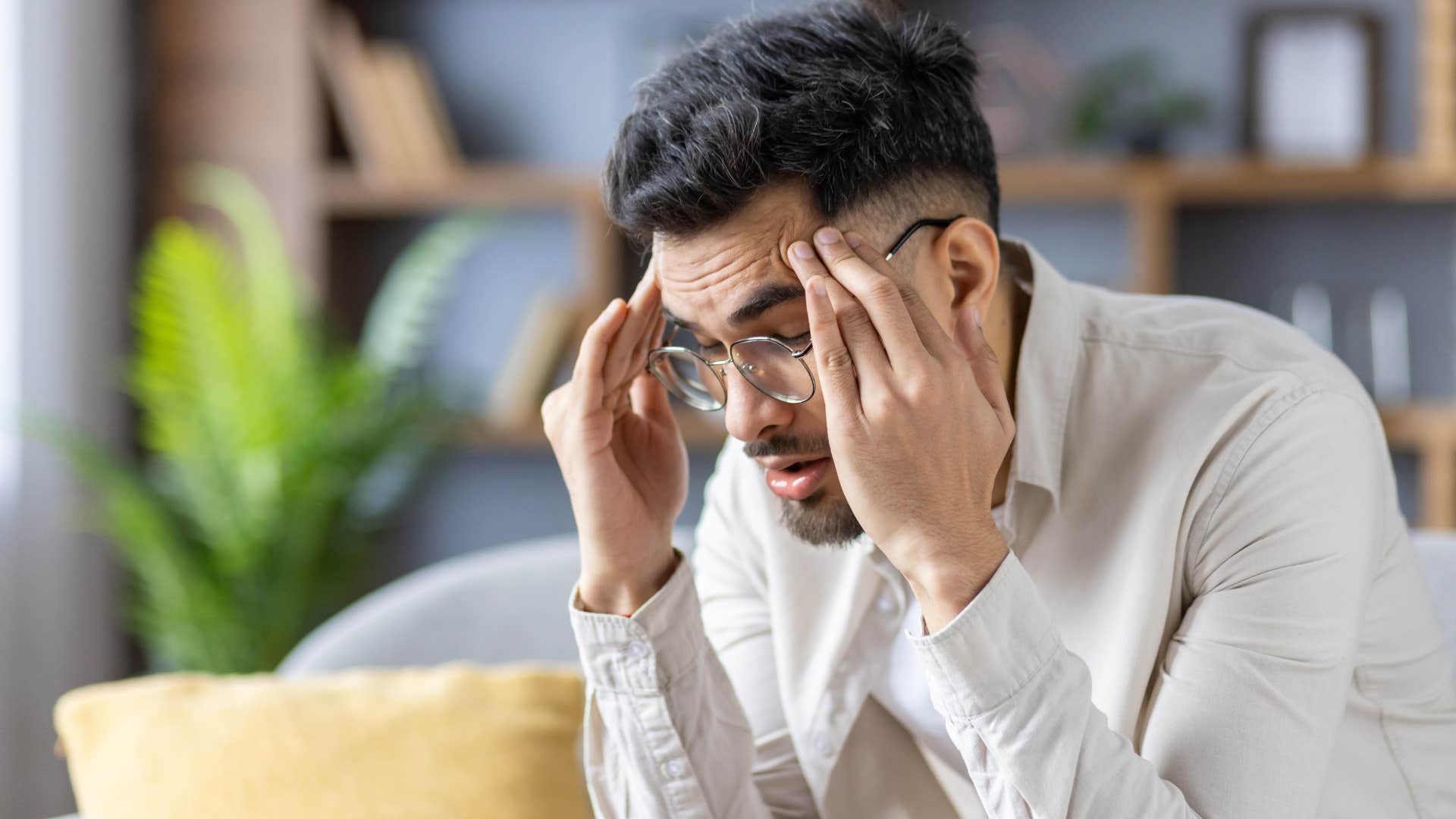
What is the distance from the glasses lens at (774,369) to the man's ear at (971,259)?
0.54 ft

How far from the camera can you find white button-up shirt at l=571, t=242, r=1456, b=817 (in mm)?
989

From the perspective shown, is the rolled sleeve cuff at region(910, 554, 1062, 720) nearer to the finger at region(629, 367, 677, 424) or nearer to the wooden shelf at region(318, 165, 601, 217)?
the finger at region(629, 367, 677, 424)

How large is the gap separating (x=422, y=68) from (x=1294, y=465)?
2.68 m

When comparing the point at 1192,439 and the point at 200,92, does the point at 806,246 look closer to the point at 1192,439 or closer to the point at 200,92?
the point at 1192,439

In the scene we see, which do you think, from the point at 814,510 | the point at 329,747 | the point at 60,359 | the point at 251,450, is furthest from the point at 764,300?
the point at 60,359

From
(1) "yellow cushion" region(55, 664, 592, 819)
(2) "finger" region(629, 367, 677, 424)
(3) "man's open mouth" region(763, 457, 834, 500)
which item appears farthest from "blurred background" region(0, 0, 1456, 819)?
(3) "man's open mouth" region(763, 457, 834, 500)

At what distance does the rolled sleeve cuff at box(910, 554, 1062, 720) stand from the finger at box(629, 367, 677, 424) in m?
0.50

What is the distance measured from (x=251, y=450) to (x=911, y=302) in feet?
6.70

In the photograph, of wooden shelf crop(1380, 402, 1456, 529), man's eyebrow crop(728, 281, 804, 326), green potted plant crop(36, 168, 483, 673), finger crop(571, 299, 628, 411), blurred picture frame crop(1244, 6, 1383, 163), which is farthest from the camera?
blurred picture frame crop(1244, 6, 1383, 163)

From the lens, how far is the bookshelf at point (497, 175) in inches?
114

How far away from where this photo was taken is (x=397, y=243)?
3.40 meters

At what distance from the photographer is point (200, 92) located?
3.23 m

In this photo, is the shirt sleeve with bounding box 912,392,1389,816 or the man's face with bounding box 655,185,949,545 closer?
the shirt sleeve with bounding box 912,392,1389,816

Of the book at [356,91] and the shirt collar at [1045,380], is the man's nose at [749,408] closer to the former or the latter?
the shirt collar at [1045,380]
